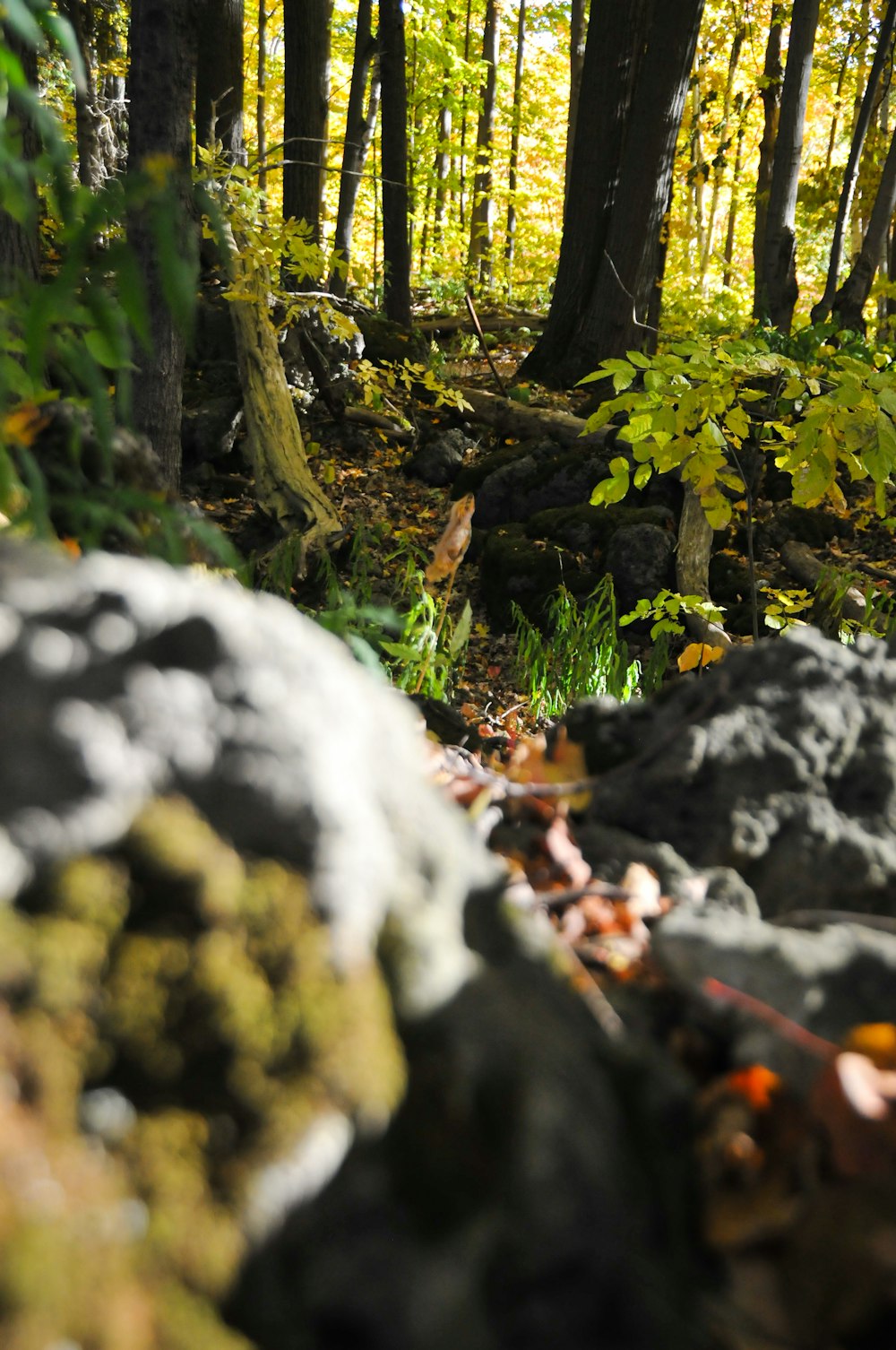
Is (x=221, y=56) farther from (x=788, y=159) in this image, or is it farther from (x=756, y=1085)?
(x=756, y=1085)

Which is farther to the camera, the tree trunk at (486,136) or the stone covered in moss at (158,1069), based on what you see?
the tree trunk at (486,136)

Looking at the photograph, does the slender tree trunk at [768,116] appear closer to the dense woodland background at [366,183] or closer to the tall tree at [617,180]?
the dense woodland background at [366,183]

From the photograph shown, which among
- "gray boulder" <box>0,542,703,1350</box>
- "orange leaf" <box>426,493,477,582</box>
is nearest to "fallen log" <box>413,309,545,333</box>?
"orange leaf" <box>426,493,477,582</box>

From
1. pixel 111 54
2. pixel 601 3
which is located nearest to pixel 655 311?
pixel 601 3

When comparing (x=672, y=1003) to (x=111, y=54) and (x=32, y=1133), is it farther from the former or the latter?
(x=111, y=54)

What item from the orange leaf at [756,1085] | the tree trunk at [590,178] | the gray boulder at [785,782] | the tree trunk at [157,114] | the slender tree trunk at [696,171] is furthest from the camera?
the slender tree trunk at [696,171]

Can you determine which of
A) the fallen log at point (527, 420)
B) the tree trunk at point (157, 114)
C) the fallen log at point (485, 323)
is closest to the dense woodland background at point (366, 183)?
the tree trunk at point (157, 114)

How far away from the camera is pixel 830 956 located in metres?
0.86

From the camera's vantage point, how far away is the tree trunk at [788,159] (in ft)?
27.7

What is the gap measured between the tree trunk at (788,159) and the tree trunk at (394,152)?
361 cm

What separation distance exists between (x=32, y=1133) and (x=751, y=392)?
276cm

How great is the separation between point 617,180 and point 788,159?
1586 mm

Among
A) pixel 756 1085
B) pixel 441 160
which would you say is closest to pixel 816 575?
pixel 756 1085

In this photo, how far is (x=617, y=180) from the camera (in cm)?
873
